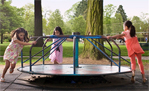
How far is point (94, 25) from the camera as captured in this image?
9.11 m

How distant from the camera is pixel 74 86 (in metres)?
4.29

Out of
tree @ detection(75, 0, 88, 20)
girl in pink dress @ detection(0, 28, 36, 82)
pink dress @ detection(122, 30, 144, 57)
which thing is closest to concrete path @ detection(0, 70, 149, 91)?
girl in pink dress @ detection(0, 28, 36, 82)

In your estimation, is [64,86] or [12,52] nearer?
[64,86]

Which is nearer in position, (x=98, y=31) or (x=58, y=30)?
(x=58, y=30)

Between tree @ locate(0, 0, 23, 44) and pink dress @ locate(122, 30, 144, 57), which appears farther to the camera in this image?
tree @ locate(0, 0, 23, 44)

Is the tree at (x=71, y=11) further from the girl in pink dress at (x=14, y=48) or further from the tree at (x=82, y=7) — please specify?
the girl in pink dress at (x=14, y=48)

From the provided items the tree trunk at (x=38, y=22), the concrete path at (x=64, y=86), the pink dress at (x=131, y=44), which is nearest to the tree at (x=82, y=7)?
the tree trunk at (x=38, y=22)

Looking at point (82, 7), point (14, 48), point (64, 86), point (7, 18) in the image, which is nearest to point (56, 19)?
point (82, 7)

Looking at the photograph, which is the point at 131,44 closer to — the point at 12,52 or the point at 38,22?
the point at 12,52

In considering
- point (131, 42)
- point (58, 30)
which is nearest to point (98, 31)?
point (58, 30)

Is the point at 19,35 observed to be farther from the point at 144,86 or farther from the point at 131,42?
the point at 144,86

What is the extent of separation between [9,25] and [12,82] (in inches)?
1107

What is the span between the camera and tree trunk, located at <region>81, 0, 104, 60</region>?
895cm

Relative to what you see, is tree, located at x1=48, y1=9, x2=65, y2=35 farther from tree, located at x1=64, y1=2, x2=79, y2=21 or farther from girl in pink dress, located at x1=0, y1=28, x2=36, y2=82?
girl in pink dress, located at x1=0, y1=28, x2=36, y2=82
